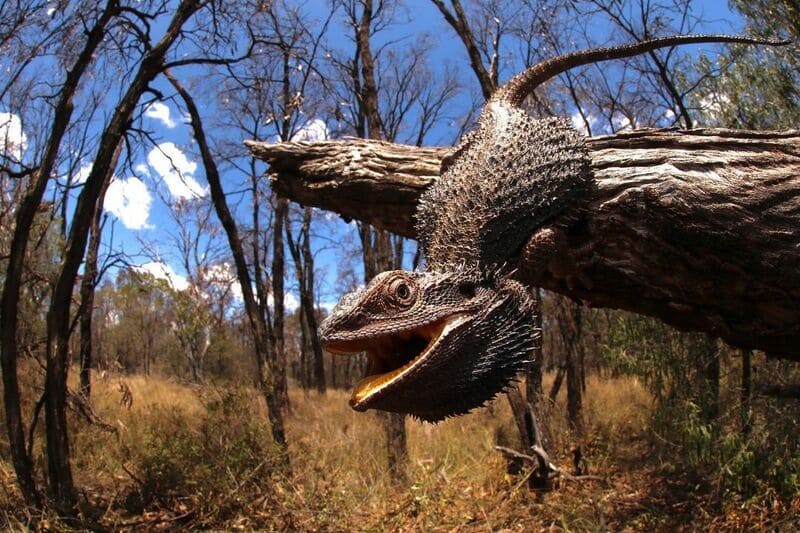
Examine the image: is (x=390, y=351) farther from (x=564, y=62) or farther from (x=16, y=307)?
(x=16, y=307)

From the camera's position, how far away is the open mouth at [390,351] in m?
1.87

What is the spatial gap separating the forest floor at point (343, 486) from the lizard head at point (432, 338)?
3.09 m

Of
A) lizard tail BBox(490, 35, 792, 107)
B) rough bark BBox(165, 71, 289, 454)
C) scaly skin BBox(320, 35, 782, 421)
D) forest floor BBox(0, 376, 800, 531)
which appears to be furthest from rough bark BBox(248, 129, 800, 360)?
rough bark BBox(165, 71, 289, 454)

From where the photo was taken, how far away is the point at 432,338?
2.08 m

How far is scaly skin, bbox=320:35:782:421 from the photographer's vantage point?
1.94 metres

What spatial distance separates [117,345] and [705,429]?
94.5ft

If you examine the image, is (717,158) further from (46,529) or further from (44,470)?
(44,470)

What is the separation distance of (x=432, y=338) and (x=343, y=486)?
4.86 meters

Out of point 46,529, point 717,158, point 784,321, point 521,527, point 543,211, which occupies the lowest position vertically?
point 521,527

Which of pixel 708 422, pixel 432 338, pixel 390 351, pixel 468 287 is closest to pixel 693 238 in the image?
pixel 468 287

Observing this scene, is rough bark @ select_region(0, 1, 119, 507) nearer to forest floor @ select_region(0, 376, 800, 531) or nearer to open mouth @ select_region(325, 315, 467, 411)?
forest floor @ select_region(0, 376, 800, 531)

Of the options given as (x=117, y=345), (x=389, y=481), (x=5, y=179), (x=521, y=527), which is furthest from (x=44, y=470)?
(x=117, y=345)

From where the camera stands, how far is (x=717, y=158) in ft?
9.71

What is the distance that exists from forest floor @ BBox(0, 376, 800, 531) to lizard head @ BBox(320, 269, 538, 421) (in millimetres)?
3089
